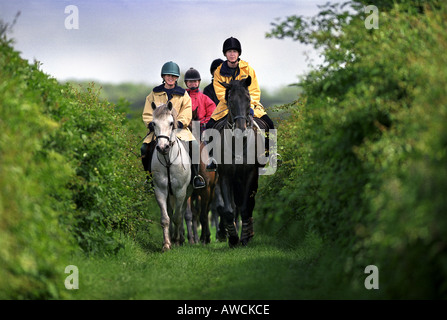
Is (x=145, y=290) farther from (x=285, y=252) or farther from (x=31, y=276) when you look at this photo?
(x=285, y=252)

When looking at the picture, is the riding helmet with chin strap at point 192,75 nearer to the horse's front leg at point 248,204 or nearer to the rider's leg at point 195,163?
the rider's leg at point 195,163

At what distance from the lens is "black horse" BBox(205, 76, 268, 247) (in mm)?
13047

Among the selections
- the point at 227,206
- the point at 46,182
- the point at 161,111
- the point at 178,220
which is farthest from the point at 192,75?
the point at 46,182

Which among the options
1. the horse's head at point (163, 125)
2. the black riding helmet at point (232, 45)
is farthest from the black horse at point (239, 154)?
the black riding helmet at point (232, 45)

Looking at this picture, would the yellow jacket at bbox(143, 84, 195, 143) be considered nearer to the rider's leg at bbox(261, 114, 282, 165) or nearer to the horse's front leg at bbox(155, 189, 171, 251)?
the horse's front leg at bbox(155, 189, 171, 251)

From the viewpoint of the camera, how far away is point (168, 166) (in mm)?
13602

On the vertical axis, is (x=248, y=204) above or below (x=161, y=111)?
below

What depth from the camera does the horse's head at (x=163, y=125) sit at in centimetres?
1276

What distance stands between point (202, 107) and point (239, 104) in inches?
145

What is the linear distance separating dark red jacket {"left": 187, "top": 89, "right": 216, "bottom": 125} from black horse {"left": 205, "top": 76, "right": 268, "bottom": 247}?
84.6 inches

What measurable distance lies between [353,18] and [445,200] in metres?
4.72

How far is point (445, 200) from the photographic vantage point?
17.4 ft

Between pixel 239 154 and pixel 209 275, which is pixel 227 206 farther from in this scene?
pixel 209 275
